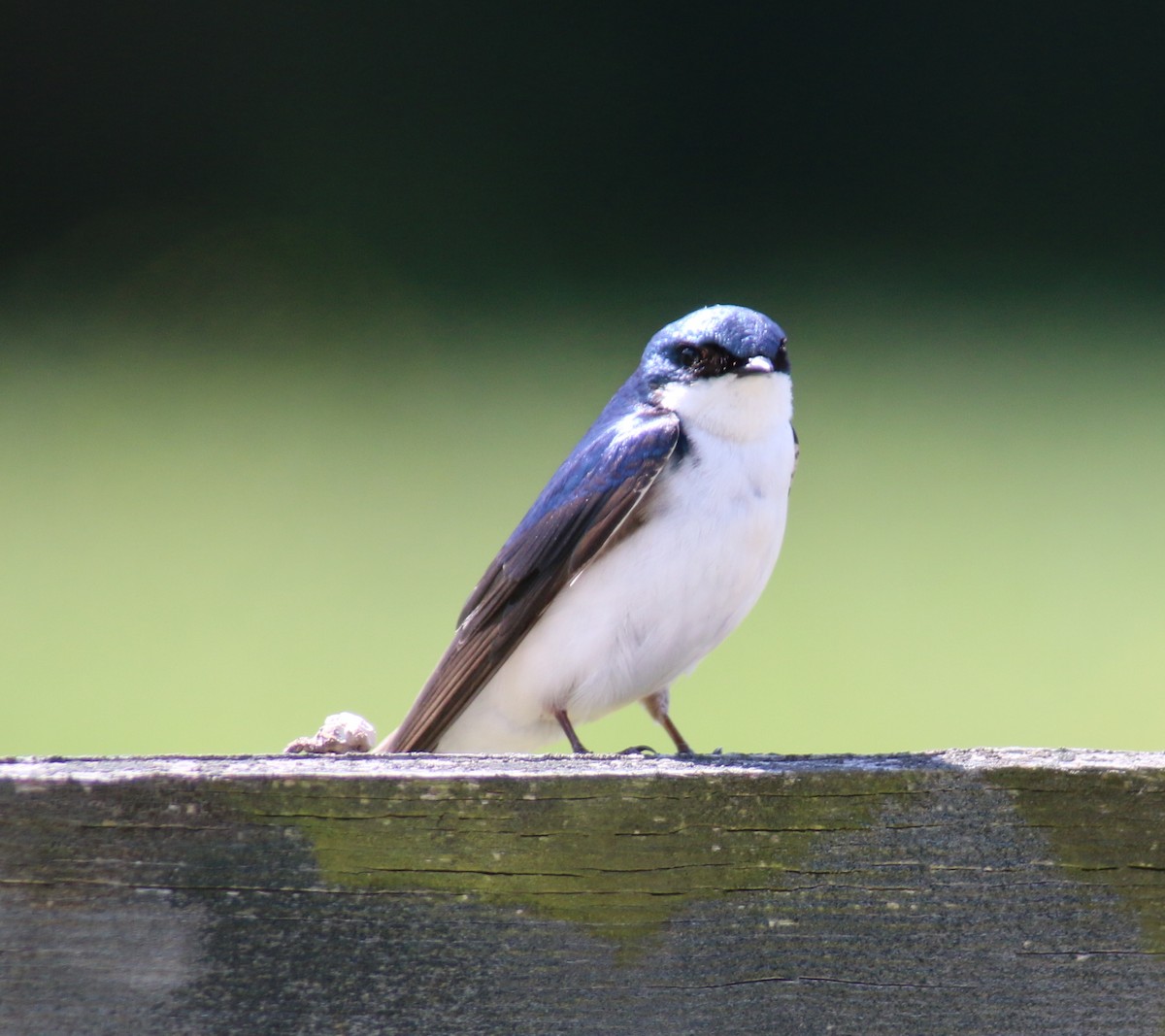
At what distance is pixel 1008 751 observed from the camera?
1277 millimetres

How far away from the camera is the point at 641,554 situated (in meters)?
2.54

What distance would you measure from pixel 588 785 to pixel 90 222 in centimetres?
500

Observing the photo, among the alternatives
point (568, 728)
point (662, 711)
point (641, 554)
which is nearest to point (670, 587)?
point (641, 554)

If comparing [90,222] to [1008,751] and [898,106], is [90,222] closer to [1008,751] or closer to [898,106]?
[898,106]

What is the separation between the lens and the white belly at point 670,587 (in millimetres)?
2521

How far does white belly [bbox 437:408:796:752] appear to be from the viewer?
2521 millimetres

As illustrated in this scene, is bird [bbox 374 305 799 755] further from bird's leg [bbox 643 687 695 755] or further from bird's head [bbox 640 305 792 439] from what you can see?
bird's leg [bbox 643 687 695 755]

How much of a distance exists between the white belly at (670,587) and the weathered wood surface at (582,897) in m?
1.27

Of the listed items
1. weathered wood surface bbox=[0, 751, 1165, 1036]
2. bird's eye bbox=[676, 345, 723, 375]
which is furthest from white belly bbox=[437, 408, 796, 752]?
weathered wood surface bbox=[0, 751, 1165, 1036]

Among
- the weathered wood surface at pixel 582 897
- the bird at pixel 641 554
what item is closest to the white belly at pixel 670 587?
the bird at pixel 641 554

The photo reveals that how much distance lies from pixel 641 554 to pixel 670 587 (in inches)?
2.9

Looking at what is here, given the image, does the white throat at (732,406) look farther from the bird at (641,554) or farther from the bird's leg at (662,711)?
the bird's leg at (662,711)

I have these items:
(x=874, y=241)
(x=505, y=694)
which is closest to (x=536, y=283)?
(x=874, y=241)

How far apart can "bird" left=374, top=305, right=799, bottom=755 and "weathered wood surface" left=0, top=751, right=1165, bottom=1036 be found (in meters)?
1.28
